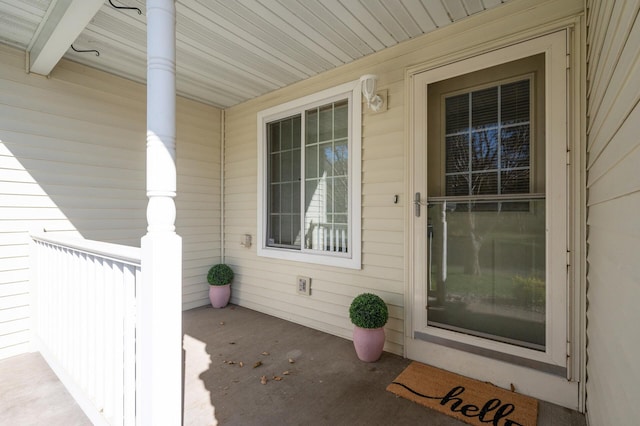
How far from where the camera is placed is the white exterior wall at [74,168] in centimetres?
280

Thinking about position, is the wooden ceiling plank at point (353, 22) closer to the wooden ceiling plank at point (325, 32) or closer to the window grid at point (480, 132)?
the wooden ceiling plank at point (325, 32)

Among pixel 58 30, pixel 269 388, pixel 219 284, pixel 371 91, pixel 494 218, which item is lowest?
pixel 269 388

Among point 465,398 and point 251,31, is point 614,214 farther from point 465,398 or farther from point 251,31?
point 251,31

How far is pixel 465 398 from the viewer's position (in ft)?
7.05

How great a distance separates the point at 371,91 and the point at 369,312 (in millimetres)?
1972

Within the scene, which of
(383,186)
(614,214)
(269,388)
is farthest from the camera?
(383,186)

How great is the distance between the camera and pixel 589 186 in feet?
6.29

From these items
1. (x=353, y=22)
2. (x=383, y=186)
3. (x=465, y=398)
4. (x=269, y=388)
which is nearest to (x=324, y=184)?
(x=383, y=186)

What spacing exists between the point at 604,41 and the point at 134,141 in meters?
4.14

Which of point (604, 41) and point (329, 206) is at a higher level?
point (604, 41)

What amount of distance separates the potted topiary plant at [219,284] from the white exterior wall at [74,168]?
0.21 meters

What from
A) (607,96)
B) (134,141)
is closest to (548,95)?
(607,96)

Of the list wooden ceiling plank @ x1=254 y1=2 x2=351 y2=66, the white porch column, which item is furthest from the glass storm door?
the white porch column

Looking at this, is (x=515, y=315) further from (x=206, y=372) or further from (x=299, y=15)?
(x=299, y=15)
